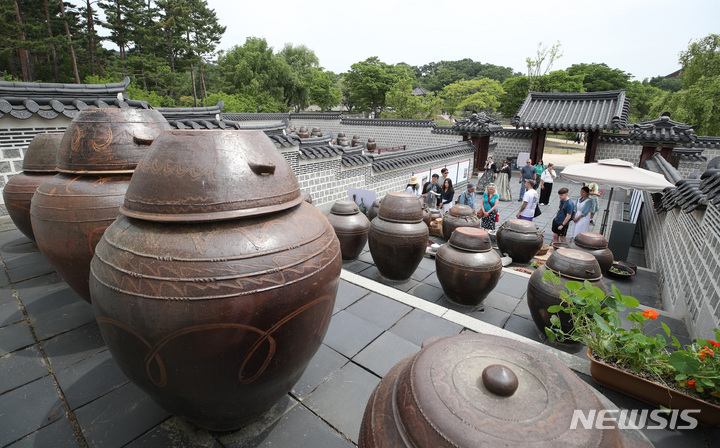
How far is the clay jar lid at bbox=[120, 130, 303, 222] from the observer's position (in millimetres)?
1769

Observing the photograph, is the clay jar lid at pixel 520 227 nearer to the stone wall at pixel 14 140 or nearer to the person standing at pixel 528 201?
the person standing at pixel 528 201

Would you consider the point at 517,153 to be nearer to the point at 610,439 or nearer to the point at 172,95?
the point at 610,439

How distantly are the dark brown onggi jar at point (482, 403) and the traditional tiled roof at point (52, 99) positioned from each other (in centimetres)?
725

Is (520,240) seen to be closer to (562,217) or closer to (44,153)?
(562,217)

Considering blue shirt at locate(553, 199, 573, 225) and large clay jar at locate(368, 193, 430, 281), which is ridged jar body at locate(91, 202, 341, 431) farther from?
blue shirt at locate(553, 199, 573, 225)

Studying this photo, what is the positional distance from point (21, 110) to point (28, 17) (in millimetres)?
22635

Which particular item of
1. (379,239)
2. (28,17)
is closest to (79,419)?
(379,239)

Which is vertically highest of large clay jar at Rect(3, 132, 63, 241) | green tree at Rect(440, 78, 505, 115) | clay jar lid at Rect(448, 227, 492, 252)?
green tree at Rect(440, 78, 505, 115)

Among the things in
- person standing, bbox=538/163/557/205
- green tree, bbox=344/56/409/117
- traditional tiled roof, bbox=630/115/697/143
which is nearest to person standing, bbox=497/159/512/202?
person standing, bbox=538/163/557/205

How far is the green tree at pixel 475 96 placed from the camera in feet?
112

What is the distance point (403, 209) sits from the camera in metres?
5.50

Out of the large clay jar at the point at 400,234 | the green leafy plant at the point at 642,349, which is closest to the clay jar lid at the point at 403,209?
the large clay jar at the point at 400,234

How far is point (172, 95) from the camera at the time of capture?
27234mm

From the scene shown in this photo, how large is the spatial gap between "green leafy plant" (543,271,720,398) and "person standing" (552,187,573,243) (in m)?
5.35
